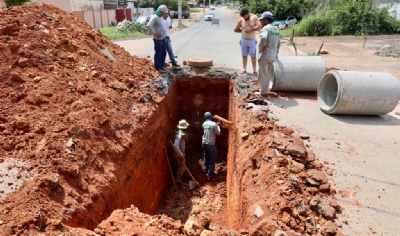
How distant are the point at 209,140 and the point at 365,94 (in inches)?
141

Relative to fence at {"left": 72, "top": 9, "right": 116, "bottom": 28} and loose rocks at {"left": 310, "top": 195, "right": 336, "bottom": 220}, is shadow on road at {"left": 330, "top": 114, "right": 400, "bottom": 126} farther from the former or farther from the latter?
fence at {"left": 72, "top": 9, "right": 116, "bottom": 28}

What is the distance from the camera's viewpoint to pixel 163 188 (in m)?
7.14

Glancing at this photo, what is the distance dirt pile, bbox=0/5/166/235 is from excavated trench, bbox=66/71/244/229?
0.29 ft

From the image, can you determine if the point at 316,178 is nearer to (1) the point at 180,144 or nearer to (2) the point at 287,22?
(1) the point at 180,144

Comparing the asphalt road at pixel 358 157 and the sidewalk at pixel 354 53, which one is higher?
the sidewalk at pixel 354 53

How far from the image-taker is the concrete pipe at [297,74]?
6.82m

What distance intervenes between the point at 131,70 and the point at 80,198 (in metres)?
4.46

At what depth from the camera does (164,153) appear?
7414 millimetres

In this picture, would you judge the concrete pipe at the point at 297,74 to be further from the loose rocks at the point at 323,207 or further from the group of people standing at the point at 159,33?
the loose rocks at the point at 323,207

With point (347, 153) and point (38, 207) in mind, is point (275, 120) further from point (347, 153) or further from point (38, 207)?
point (38, 207)

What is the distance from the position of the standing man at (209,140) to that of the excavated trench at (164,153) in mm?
357

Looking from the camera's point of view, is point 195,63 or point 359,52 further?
point 359,52

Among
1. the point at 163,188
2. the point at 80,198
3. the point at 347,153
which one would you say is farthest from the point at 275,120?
the point at 80,198

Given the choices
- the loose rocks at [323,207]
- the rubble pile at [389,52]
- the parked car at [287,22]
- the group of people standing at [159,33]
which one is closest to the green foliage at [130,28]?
the parked car at [287,22]
